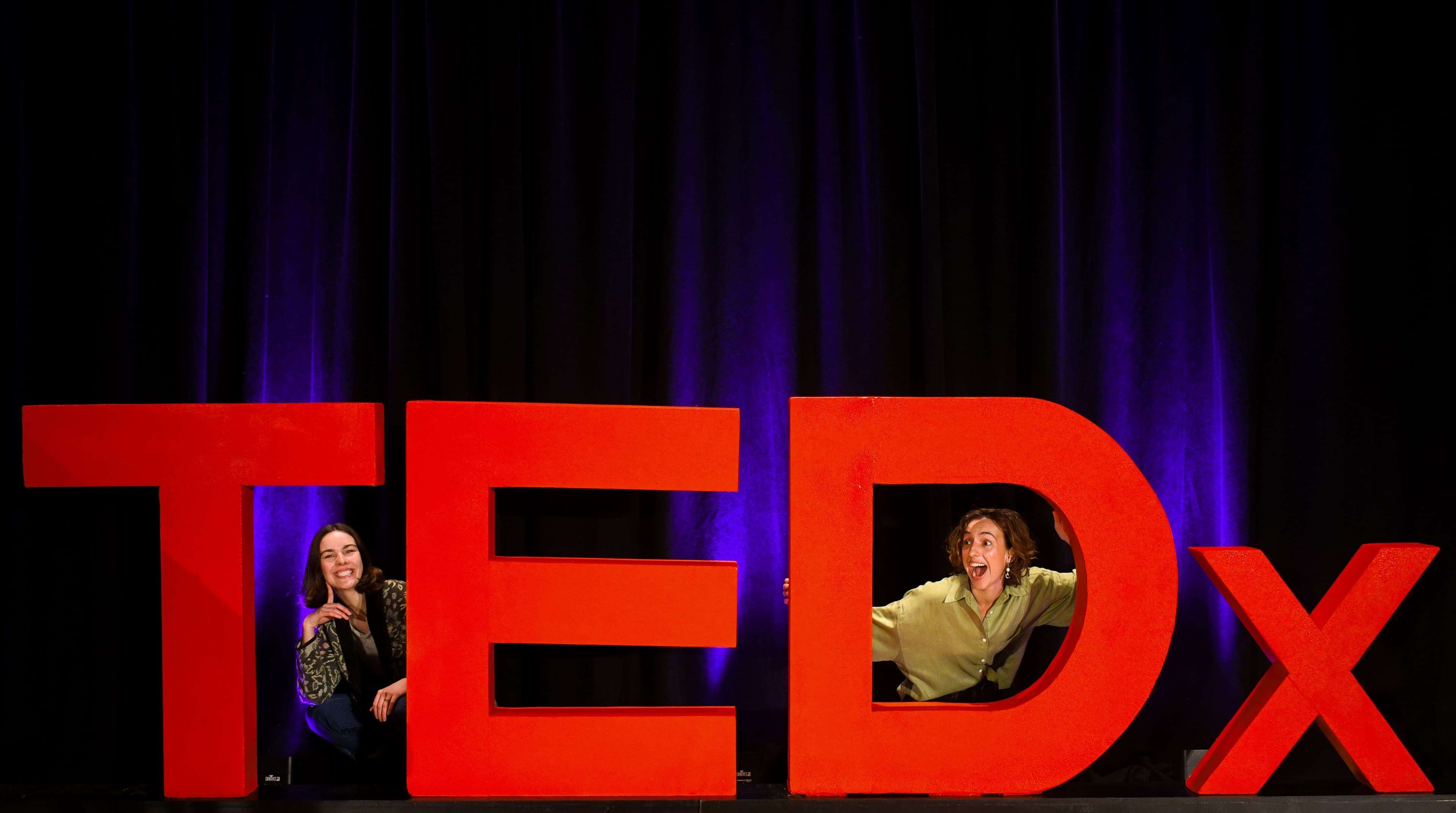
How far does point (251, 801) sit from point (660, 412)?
129 centimetres

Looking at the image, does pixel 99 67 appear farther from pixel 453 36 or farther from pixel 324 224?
pixel 453 36

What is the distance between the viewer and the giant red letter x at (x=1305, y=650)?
2049 millimetres

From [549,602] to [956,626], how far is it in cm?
102

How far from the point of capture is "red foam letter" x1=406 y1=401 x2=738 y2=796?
2033 mm

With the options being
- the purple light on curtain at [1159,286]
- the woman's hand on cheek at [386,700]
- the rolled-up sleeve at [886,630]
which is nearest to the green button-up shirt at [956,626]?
the rolled-up sleeve at [886,630]

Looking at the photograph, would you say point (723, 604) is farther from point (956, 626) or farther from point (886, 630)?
point (956, 626)

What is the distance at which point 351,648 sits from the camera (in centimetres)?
237

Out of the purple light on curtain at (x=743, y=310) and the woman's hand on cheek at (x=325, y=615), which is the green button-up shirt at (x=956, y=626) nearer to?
the purple light on curtain at (x=743, y=310)

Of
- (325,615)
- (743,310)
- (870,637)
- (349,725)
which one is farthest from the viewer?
(743,310)

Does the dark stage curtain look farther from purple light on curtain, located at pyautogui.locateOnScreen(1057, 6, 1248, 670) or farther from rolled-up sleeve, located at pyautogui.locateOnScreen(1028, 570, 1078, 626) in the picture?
rolled-up sleeve, located at pyautogui.locateOnScreen(1028, 570, 1078, 626)

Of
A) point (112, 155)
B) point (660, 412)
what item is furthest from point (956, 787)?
point (112, 155)

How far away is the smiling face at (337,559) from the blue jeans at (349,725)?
31 centimetres

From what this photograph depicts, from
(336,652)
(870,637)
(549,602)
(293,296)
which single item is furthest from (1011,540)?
(293,296)

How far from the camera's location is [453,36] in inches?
96.7
